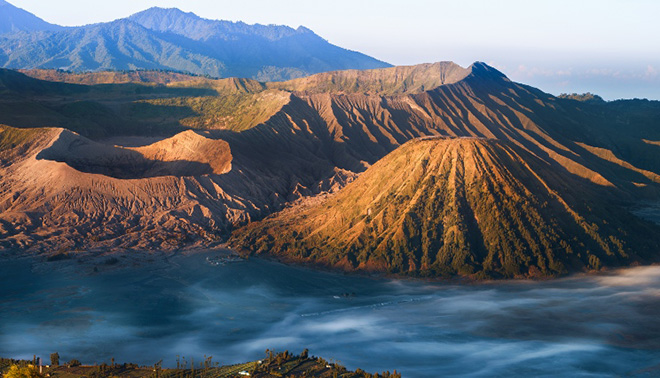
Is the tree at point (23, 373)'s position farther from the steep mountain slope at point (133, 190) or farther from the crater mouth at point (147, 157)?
the crater mouth at point (147, 157)

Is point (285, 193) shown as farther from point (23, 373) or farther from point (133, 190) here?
point (23, 373)

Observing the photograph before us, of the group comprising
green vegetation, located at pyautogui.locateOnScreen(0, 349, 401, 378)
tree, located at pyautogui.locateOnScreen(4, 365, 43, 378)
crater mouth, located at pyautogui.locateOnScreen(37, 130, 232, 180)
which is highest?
crater mouth, located at pyautogui.locateOnScreen(37, 130, 232, 180)

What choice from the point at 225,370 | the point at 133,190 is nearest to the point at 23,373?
the point at 225,370

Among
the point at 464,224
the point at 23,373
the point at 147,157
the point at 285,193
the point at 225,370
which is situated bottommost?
the point at 225,370

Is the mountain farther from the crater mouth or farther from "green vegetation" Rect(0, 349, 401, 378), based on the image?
"green vegetation" Rect(0, 349, 401, 378)

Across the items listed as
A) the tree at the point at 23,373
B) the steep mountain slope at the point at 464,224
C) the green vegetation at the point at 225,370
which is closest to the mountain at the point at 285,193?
the steep mountain slope at the point at 464,224

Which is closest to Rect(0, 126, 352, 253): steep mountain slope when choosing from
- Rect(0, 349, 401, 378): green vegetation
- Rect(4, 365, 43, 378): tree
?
Rect(0, 349, 401, 378): green vegetation
